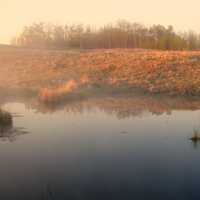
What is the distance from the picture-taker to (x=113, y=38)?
47.6 m

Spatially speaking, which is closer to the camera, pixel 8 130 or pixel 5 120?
pixel 8 130

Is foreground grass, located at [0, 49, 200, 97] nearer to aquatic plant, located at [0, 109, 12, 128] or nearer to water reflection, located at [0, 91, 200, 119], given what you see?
water reflection, located at [0, 91, 200, 119]

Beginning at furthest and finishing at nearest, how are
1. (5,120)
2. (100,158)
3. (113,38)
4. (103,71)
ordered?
(113,38), (103,71), (5,120), (100,158)

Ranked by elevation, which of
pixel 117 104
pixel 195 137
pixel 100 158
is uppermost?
pixel 117 104

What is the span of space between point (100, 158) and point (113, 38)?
133ft

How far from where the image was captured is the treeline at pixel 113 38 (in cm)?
4719

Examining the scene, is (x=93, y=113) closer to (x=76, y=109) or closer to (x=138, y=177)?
(x=76, y=109)

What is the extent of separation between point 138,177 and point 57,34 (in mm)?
46897

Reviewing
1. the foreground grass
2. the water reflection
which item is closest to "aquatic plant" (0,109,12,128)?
the water reflection

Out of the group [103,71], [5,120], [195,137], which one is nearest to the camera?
[195,137]

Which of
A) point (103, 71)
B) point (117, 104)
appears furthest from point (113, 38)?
point (117, 104)

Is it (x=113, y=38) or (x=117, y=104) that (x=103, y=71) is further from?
(x=113, y=38)

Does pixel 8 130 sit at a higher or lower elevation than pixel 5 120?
lower

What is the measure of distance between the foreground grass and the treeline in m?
13.2
